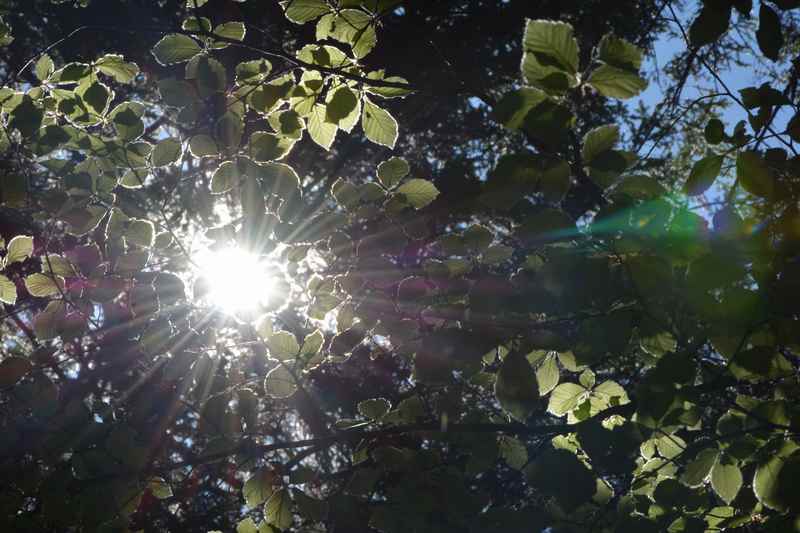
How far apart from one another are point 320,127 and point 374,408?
0.78m

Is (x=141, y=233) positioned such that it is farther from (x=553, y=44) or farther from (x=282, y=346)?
(x=553, y=44)

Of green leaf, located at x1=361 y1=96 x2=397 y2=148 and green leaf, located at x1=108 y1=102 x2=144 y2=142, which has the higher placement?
green leaf, located at x1=108 y1=102 x2=144 y2=142

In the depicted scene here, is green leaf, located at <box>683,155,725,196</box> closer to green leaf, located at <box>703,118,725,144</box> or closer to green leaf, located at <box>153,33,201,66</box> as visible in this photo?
green leaf, located at <box>703,118,725,144</box>

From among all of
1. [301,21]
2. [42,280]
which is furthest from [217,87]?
[42,280]

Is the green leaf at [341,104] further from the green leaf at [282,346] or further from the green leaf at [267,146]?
the green leaf at [282,346]

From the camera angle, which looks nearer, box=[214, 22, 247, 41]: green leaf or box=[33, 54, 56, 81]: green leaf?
box=[214, 22, 247, 41]: green leaf

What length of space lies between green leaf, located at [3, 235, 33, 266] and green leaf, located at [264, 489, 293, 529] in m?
1.01

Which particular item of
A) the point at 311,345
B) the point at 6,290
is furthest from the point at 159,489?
the point at 6,290

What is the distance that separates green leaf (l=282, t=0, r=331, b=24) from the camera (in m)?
1.18

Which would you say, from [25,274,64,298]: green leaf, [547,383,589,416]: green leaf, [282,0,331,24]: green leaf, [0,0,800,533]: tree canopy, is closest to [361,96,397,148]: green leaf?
[0,0,800,533]: tree canopy

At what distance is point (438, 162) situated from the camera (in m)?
6.61

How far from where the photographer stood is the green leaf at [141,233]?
1621 millimetres

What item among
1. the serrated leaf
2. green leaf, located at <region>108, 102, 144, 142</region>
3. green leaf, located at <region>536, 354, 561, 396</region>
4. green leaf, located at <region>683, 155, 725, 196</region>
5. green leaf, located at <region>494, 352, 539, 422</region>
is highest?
green leaf, located at <region>108, 102, 144, 142</region>

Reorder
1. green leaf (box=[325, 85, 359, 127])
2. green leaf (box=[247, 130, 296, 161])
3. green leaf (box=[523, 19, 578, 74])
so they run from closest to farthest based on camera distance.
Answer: green leaf (box=[523, 19, 578, 74]), green leaf (box=[325, 85, 359, 127]), green leaf (box=[247, 130, 296, 161])
